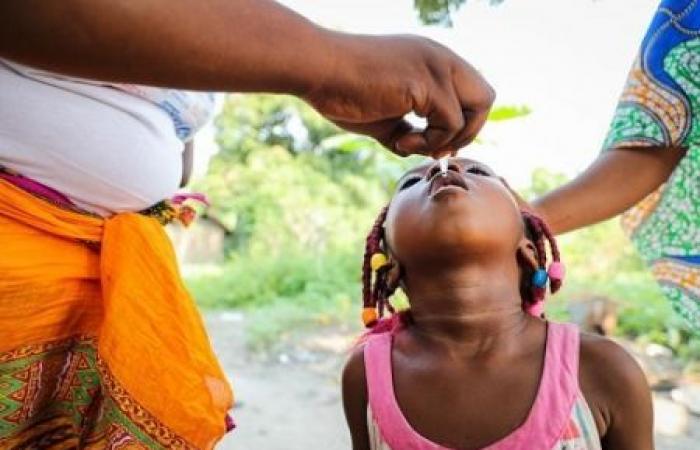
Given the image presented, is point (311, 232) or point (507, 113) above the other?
point (507, 113)

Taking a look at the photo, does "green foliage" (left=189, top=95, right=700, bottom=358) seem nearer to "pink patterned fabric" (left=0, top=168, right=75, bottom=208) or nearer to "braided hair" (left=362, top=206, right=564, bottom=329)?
"braided hair" (left=362, top=206, right=564, bottom=329)

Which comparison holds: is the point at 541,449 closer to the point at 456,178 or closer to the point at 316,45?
the point at 456,178

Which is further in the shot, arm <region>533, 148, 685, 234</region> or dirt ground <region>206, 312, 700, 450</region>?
dirt ground <region>206, 312, 700, 450</region>

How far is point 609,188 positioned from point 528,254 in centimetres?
38

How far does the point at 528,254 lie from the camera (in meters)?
1.35

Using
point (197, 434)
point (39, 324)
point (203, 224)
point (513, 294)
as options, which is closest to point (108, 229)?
point (39, 324)

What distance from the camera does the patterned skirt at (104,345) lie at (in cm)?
109

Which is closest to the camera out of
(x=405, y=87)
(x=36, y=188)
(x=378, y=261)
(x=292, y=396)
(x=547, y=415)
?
(x=405, y=87)

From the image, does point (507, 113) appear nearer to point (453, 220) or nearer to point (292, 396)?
point (292, 396)

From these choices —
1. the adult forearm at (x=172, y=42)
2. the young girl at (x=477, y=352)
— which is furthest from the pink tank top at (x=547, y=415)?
the adult forearm at (x=172, y=42)

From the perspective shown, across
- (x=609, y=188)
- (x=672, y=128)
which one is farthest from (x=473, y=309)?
(x=672, y=128)

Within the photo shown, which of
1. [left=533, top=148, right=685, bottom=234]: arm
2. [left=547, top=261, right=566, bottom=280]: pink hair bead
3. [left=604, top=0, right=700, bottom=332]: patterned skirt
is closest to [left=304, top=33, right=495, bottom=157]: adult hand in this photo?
[left=547, top=261, right=566, bottom=280]: pink hair bead

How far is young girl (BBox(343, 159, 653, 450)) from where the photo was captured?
117 centimetres

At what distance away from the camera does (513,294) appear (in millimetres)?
1313
